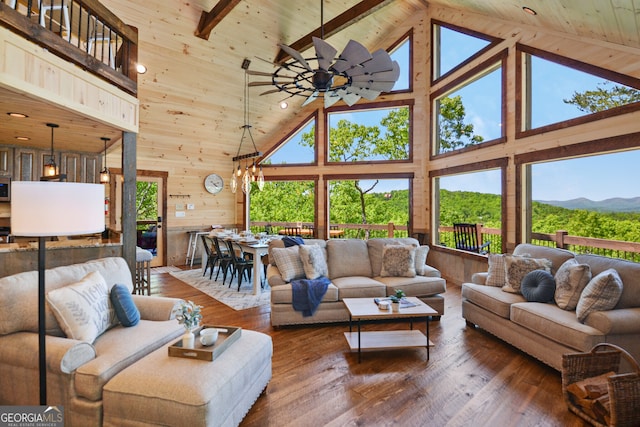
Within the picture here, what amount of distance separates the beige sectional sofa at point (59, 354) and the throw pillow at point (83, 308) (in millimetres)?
70

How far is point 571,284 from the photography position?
121 inches

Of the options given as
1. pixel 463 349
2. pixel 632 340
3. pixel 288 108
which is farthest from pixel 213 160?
pixel 632 340

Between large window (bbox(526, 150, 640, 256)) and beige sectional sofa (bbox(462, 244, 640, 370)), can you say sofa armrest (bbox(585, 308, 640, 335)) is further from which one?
large window (bbox(526, 150, 640, 256))

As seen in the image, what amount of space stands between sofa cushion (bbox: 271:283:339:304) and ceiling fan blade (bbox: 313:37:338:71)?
7.97 feet

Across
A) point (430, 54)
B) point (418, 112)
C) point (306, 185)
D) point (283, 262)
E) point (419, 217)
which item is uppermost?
point (430, 54)

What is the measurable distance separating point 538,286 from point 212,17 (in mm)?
5531

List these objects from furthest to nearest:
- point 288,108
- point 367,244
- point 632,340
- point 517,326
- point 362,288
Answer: point 288,108, point 367,244, point 362,288, point 517,326, point 632,340

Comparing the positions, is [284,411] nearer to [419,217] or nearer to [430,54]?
[419,217]

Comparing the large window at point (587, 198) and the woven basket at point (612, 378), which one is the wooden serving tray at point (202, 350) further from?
the large window at point (587, 198)

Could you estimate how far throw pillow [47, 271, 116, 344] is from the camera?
2.19 meters

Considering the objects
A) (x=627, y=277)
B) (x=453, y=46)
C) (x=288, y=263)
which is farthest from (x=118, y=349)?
(x=453, y=46)

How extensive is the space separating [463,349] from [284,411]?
6.36 feet

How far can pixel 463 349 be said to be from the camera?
3.33m

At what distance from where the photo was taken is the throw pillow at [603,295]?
2.73 m
